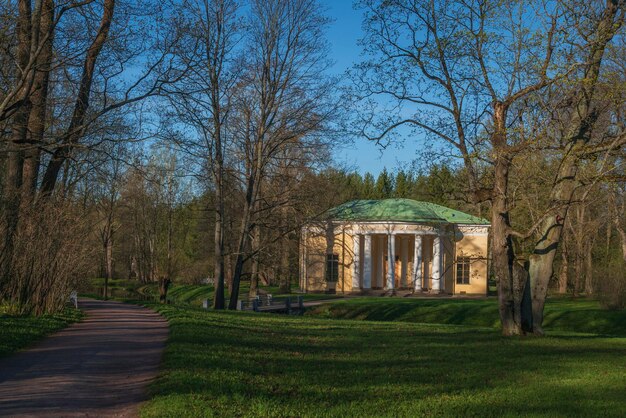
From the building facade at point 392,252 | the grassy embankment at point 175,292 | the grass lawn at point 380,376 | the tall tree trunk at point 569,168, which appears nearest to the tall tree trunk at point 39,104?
the grass lawn at point 380,376

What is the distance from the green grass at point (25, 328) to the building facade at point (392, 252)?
2851 cm

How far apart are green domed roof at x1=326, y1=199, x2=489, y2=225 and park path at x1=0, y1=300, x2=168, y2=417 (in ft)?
103

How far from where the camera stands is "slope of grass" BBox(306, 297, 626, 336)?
2762cm

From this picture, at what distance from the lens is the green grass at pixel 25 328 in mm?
11352

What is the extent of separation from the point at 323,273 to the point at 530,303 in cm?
3345

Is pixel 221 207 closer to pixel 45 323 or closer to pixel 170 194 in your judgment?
pixel 45 323

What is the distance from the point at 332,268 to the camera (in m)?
49.3

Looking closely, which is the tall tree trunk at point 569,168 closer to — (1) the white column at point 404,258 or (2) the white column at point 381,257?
(2) the white column at point 381,257

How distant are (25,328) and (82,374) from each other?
515cm

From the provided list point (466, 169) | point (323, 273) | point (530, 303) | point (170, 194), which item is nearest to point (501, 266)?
point (530, 303)

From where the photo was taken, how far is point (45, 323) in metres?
15.0

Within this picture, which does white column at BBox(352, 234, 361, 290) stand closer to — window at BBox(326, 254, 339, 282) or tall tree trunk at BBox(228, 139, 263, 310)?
window at BBox(326, 254, 339, 282)

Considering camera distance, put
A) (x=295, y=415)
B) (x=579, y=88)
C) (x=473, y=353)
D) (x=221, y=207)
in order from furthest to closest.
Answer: (x=221, y=207) < (x=579, y=88) < (x=473, y=353) < (x=295, y=415)

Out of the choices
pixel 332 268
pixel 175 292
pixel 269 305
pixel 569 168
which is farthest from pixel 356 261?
pixel 569 168
